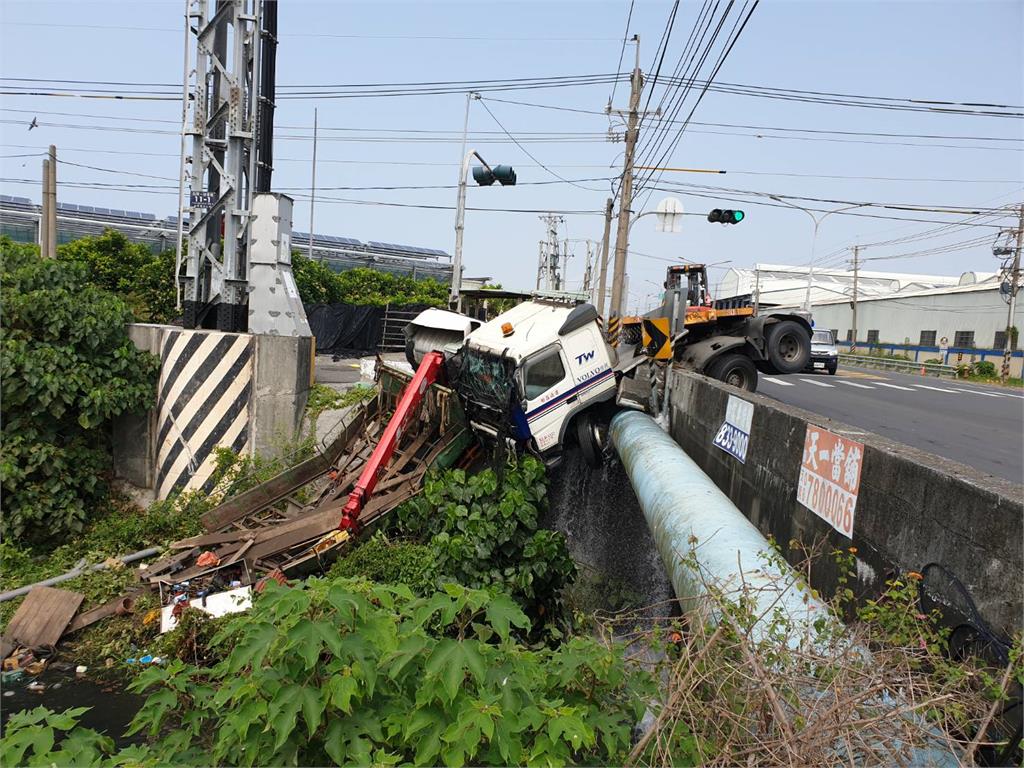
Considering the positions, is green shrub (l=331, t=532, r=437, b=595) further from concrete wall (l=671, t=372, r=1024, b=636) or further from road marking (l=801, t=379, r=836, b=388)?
road marking (l=801, t=379, r=836, b=388)

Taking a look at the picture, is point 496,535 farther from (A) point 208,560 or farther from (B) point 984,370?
(B) point 984,370

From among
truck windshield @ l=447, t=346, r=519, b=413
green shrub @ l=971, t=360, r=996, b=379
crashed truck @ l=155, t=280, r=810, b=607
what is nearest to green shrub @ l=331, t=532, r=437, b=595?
crashed truck @ l=155, t=280, r=810, b=607

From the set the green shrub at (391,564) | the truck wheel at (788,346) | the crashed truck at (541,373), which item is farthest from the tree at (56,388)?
the truck wheel at (788,346)

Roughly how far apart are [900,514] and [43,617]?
8009 millimetres

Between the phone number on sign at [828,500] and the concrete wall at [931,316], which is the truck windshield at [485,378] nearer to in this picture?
the phone number on sign at [828,500]

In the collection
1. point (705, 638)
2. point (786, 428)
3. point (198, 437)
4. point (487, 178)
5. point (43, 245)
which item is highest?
point (487, 178)

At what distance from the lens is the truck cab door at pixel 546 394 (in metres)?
9.30

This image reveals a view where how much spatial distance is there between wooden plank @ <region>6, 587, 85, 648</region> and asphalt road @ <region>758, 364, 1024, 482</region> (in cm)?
1117

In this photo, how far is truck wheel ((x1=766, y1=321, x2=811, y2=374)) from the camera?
12719 mm

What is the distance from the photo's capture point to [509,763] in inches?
99.6

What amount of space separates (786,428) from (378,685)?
4.40 metres

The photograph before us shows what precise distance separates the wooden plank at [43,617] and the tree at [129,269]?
41.4 feet

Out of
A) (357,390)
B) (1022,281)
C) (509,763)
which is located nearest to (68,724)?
(509,763)

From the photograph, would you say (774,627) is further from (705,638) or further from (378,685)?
(378,685)
